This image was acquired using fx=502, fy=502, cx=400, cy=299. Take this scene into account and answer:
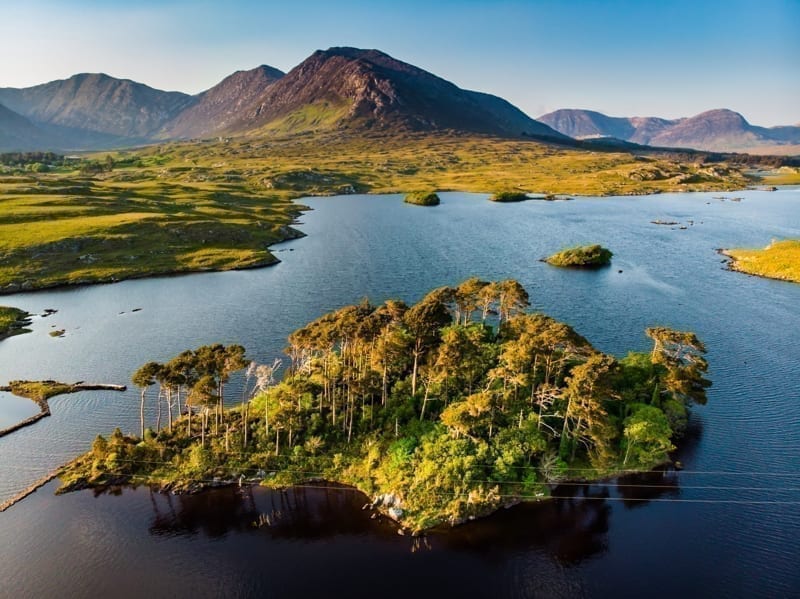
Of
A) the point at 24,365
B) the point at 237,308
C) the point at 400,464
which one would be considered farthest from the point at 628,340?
the point at 24,365

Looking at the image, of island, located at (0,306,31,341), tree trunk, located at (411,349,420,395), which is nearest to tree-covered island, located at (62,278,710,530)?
tree trunk, located at (411,349,420,395)

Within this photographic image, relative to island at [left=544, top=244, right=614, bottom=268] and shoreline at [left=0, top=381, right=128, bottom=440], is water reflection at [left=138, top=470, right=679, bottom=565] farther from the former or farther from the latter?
island at [left=544, top=244, right=614, bottom=268]

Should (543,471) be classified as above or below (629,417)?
below

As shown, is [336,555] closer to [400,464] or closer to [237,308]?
[400,464]

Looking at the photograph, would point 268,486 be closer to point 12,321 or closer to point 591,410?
point 591,410

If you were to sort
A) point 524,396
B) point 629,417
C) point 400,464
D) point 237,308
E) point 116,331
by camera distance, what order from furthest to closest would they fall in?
point 237,308 < point 116,331 < point 524,396 < point 629,417 < point 400,464

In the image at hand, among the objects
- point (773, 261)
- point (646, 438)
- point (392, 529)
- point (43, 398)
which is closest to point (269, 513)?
point (392, 529)
